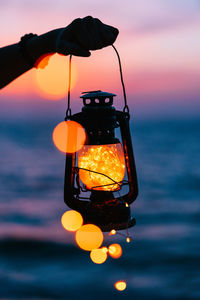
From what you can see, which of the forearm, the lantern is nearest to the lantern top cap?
the lantern

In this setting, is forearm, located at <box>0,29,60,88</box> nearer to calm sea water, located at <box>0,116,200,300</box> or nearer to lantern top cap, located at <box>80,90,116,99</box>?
lantern top cap, located at <box>80,90,116,99</box>

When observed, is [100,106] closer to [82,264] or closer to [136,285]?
[136,285]

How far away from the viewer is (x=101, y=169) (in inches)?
92.5

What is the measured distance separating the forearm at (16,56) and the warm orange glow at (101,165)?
1.95ft

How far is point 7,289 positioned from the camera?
9805 millimetres

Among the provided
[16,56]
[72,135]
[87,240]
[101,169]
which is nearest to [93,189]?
[101,169]

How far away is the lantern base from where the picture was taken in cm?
233

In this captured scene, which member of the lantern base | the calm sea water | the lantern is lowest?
the lantern base

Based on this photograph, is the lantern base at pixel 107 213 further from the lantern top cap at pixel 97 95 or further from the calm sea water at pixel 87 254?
the calm sea water at pixel 87 254

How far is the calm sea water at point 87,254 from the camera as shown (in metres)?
9.80

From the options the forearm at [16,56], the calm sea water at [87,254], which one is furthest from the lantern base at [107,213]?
the calm sea water at [87,254]

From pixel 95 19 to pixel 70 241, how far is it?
10647 mm

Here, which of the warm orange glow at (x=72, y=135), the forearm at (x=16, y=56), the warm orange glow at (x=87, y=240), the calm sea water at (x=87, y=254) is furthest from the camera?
the warm orange glow at (x=87, y=240)

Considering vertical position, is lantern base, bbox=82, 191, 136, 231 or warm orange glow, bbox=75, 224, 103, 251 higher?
warm orange glow, bbox=75, 224, 103, 251
